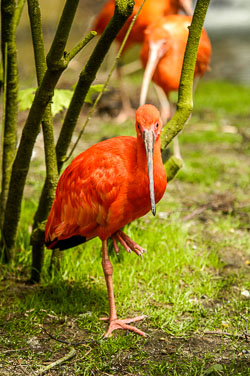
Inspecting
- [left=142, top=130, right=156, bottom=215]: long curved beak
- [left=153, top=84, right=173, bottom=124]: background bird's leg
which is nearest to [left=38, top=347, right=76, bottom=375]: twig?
[left=142, top=130, right=156, bottom=215]: long curved beak

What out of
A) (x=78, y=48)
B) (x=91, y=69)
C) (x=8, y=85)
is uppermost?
(x=78, y=48)

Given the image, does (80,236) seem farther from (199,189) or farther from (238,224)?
(199,189)

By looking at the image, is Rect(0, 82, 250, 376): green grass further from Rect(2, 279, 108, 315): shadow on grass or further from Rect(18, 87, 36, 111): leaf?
Rect(18, 87, 36, 111): leaf

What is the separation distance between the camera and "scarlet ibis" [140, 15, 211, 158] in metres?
5.48

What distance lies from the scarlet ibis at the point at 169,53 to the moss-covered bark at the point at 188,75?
2.51m

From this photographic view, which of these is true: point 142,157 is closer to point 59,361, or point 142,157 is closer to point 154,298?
point 154,298

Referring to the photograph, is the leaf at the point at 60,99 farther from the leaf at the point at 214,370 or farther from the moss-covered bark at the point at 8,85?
the leaf at the point at 214,370

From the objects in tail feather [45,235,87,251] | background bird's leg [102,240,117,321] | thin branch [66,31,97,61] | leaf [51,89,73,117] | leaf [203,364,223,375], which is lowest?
leaf [203,364,223,375]

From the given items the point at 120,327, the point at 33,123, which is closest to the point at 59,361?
the point at 120,327

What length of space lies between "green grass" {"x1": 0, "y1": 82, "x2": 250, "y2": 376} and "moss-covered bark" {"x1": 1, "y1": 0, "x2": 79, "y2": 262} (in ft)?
1.00

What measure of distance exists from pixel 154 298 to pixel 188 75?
53.2 inches

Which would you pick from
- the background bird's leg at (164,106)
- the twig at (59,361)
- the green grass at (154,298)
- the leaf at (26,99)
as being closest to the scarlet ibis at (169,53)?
the background bird's leg at (164,106)

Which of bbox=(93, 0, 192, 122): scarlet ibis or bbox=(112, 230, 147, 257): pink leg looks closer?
bbox=(112, 230, 147, 257): pink leg

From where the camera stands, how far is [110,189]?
2.72 meters
